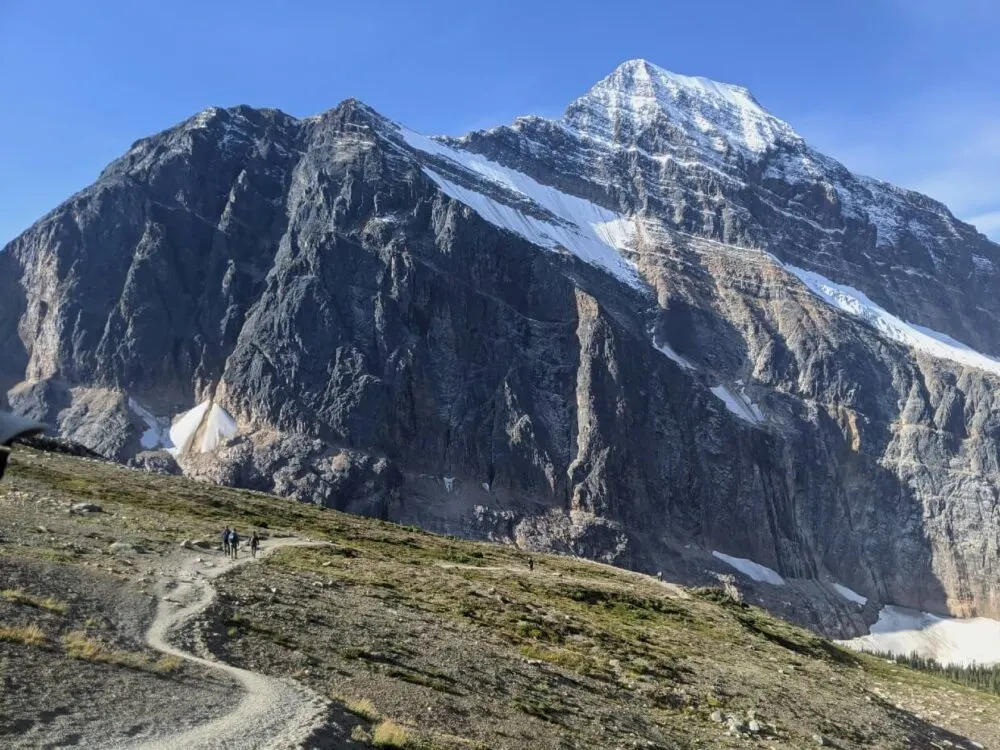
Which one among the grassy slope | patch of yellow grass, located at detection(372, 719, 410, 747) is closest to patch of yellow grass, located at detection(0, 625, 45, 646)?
the grassy slope

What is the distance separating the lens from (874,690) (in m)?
51.1

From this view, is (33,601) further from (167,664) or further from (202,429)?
(202,429)

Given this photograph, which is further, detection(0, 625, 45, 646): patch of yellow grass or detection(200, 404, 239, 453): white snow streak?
detection(200, 404, 239, 453): white snow streak

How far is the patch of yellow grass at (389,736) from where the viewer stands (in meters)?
16.3

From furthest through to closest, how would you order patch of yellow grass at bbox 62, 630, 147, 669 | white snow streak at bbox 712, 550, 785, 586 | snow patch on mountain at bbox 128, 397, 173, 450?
white snow streak at bbox 712, 550, 785, 586
snow patch on mountain at bbox 128, 397, 173, 450
patch of yellow grass at bbox 62, 630, 147, 669

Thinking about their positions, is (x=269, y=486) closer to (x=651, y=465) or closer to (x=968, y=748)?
(x=651, y=465)

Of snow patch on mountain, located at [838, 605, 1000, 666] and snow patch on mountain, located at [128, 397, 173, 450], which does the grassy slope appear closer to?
snow patch on mountain, located at [128, 397, 173, 450]

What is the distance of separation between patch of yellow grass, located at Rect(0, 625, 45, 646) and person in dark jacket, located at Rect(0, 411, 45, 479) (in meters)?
12.5

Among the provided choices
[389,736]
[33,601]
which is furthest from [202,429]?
[389,736]

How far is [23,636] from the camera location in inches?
733

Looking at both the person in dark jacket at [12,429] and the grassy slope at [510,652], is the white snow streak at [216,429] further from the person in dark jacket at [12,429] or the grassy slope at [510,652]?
the person in dark jacket at [12,429]

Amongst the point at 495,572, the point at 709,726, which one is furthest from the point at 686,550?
the point at 709,726

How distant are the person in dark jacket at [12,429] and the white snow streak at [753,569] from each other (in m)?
191

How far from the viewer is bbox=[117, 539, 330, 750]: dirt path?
14867mm
